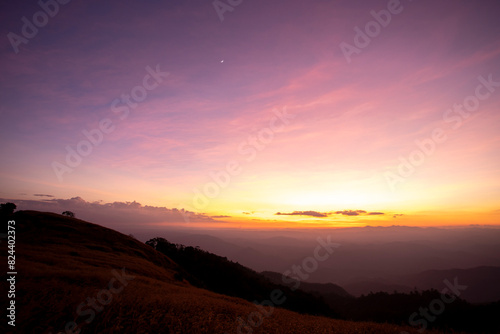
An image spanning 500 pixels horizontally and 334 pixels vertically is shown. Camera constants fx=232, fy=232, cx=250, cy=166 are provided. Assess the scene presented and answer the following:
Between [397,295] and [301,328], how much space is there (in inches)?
4547

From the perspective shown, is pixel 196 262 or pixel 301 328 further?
pixel 196 262

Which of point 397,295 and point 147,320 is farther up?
point 147,320

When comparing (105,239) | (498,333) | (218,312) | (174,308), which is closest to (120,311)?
(174,308)

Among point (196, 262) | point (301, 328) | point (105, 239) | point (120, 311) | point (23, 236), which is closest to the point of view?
point (120, 311)

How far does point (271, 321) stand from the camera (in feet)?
39.5

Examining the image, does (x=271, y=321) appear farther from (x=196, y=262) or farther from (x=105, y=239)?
(x=196, y=262)

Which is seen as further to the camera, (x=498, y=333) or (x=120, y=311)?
(x=498, y=333)

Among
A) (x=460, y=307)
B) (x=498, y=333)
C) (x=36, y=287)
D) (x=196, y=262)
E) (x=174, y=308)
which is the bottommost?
(x=460, y=307)

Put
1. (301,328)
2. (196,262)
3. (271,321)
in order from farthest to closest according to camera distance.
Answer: (196,262)
(271,321)
(301,328)

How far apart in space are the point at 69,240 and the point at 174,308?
35.1 m

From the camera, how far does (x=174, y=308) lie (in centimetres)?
1126

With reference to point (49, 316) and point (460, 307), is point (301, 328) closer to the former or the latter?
point (49, 316)

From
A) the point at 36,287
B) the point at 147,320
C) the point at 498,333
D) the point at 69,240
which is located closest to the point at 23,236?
the point at 69,240

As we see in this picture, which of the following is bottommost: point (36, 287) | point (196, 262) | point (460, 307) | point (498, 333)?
point (460, 307)
